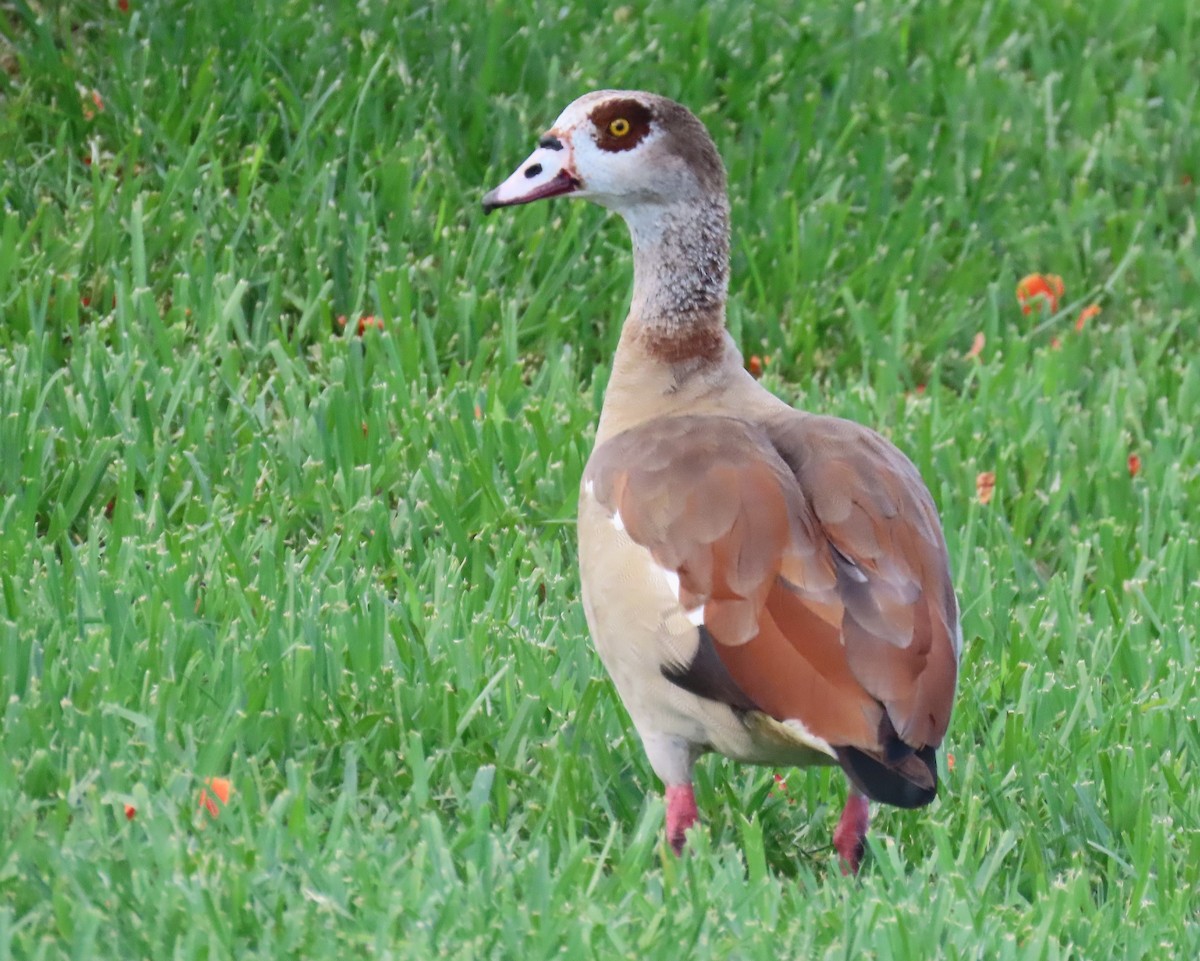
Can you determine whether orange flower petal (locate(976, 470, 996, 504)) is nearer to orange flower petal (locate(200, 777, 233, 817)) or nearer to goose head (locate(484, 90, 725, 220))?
goose head (locate(484, 90, 725, 220))

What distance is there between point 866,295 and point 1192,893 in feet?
10.8

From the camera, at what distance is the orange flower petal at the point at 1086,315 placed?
706 cm

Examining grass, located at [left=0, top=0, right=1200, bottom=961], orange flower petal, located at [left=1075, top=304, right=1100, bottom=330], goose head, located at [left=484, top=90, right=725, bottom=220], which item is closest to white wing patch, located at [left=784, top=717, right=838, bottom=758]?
grass, located at [left=0, top=0, right=1200, bottom=961]

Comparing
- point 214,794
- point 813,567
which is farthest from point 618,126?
point 214,794

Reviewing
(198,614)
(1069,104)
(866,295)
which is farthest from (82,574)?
(1069,104)

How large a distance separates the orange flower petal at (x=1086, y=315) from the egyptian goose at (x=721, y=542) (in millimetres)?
2723

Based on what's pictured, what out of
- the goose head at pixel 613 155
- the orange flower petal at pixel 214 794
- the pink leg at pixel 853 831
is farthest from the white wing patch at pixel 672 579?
the goose head at pixel 613 155

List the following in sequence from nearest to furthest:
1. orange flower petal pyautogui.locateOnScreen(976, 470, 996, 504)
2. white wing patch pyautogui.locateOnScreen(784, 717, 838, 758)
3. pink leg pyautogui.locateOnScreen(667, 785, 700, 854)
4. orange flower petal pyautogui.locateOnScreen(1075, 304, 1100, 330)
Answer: white wing patch pyautogui.locateOnScreen(784, 717, 838, 758)
pink leg pyautogui.locateOnScreen(667, 785, 700, 854)
orange flower petal pyautogui.locateOnScreen(976, 470, 996, 504)
orange flower petal pyautogui.locateOnScreen(1075, 304, 1100, 330)

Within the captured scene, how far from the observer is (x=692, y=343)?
467 cm

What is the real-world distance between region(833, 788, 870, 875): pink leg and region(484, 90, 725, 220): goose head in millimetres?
1552

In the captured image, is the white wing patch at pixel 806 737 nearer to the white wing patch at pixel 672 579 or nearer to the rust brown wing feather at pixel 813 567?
the rust brown wing feather at pixel 813 567

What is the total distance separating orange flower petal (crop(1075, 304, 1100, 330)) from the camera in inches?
278

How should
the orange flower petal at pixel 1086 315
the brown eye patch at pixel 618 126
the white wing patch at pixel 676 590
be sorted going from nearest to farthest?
the white wing patch at pixel 676 590 < the brown eye patch at pixel 618 126 < the orange flower petal at pixel 1086 315

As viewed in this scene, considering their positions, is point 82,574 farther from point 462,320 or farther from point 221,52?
point 221,52
